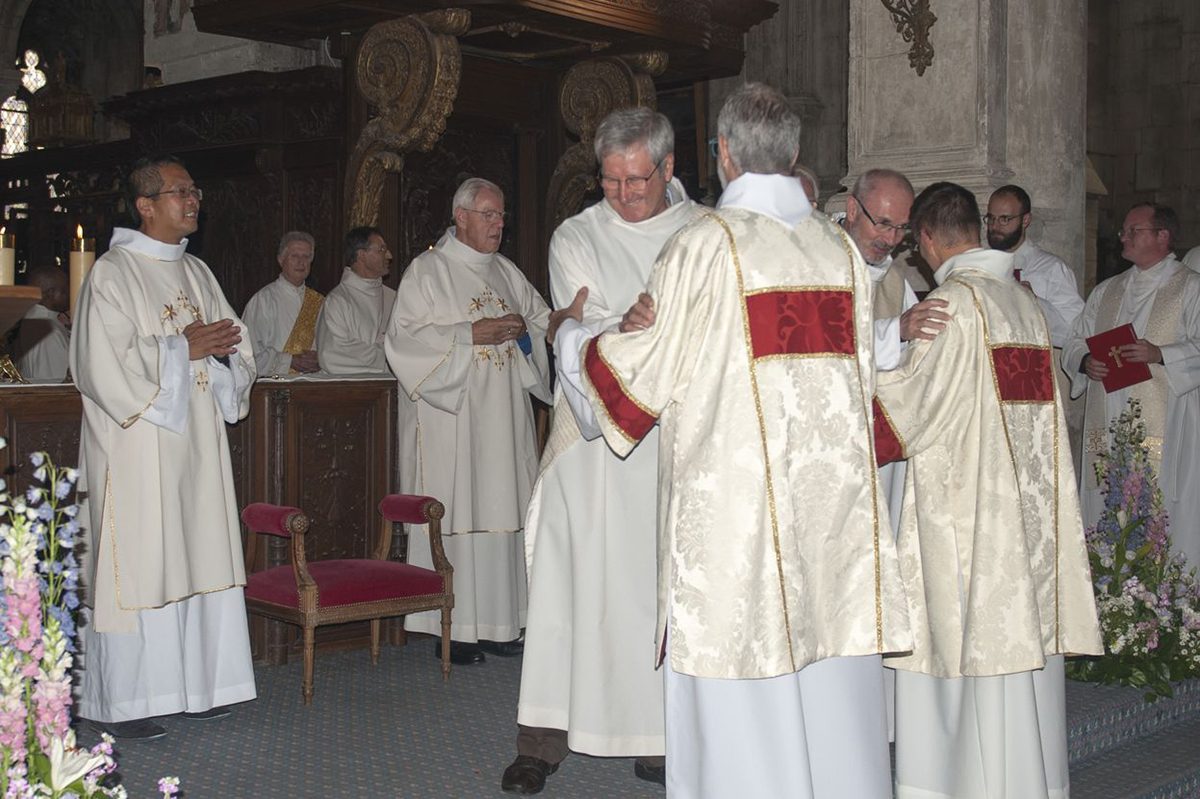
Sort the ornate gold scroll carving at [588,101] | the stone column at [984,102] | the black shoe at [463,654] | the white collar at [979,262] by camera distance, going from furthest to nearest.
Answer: the ornate gold scroll carving at [588,101], the stone column at [984,102], the black shoe at [463,654], the white collar at [979,262]

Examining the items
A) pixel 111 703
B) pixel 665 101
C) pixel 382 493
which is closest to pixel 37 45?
pixel 665 101

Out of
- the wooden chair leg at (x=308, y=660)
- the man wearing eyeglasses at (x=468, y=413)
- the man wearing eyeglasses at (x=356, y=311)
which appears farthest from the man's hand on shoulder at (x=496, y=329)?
the man wearing eyeglasses at (x=356, y=311)

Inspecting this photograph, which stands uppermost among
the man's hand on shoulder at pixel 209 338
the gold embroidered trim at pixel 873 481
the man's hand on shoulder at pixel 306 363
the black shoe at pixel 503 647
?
the man's hand on shoulder at pixel 209 338

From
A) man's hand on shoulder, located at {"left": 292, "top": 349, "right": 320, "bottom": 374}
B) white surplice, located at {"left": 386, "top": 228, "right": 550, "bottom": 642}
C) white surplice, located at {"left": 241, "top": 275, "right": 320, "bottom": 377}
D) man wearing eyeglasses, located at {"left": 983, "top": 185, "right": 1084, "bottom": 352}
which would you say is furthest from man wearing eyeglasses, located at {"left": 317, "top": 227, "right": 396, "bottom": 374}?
man wearing eyeglasses, located at {"left": 983, "top": 185, "right": 1084, "bottom": 352}

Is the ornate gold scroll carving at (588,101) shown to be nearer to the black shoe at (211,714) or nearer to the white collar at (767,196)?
the black shoe at (211,714)

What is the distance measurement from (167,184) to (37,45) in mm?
13469

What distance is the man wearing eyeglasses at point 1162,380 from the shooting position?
23.1 ft

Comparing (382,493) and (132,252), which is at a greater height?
(132,252)

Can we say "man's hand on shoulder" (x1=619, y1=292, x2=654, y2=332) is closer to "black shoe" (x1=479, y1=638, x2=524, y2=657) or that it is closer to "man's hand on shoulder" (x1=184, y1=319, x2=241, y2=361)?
"man's hand on shoulder" (x1=184, y1=319, x2=241, y2=361)

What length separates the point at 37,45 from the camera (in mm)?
17094

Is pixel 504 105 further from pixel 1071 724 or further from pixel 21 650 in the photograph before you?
pixel 21 650

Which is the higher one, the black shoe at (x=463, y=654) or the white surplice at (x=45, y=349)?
the white surplice at (x=45, y=349)

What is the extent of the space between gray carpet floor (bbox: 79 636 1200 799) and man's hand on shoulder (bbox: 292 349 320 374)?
216cm

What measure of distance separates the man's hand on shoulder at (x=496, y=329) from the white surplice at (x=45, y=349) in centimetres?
317
